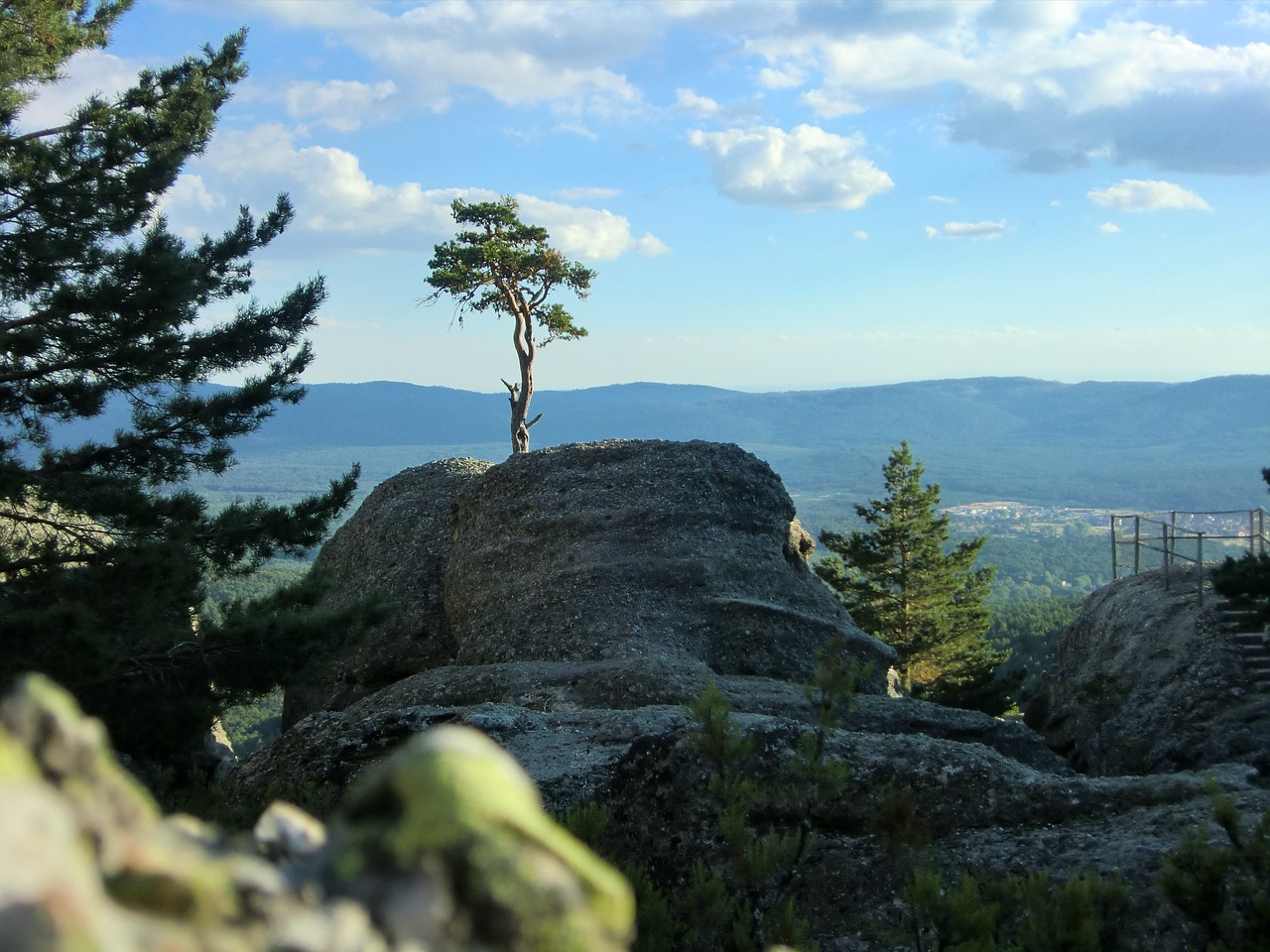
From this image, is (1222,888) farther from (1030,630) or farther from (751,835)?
(1030,630)

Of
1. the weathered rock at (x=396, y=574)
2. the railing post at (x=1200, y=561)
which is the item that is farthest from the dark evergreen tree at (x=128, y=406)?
the railing post at (x=1200, y=561)

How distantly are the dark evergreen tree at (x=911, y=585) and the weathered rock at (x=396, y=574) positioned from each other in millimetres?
20135

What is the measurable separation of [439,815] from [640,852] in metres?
8.06

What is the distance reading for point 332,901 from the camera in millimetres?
1546

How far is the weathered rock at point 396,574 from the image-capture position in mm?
23547

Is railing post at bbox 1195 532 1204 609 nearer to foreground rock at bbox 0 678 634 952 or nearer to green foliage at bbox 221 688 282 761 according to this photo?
foreground rock at bbox 0 678 634 952

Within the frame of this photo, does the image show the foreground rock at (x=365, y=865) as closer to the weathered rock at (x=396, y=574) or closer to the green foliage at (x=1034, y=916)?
the green foliage at (x=1034, y=916)

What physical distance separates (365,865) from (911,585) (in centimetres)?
4536

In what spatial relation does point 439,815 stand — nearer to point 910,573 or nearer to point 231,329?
point 231,329

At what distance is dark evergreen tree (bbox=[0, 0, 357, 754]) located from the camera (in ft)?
46.5

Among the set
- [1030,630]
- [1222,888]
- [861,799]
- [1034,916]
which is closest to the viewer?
[1034,916]

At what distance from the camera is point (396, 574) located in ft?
85.1

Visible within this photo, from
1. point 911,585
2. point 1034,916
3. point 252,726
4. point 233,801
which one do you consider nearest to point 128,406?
point 233,801

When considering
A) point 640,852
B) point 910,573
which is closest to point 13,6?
point 640,852
